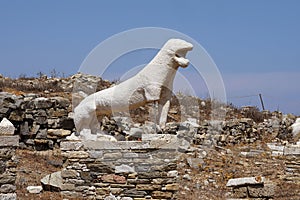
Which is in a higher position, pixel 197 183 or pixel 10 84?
pixel 10 84

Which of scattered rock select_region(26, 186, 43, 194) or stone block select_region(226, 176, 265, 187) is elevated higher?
stone block select_region(226, 176, 265, 187)

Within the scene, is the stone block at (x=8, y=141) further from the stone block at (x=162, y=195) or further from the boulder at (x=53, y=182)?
the stone block at (x=162, y=195)

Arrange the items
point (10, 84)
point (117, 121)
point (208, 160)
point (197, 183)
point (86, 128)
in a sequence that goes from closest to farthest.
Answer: point (86, 128), point (197, 183), point (208, 160), point (117, 121), point (10, 84)

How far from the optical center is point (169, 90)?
8672 millimetres

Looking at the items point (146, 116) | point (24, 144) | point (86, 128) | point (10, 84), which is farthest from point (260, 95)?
point (86, 128)

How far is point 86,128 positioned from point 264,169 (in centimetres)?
595

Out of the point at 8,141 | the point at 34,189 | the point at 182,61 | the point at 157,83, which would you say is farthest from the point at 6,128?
the point at 182,61

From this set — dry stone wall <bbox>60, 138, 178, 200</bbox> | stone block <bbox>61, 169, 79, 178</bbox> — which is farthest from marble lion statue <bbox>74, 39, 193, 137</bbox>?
stone block <bbox>61, 169, 79, 178</bbox>

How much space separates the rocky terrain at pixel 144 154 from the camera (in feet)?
28.5

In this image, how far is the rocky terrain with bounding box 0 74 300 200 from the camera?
28.5 ft

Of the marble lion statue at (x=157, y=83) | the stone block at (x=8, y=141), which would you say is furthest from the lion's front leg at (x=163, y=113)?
the stone block at (x=8, y=141)

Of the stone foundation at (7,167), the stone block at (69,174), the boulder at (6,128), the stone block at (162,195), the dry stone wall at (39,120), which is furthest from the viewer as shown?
the dry stone wall at (39,120)

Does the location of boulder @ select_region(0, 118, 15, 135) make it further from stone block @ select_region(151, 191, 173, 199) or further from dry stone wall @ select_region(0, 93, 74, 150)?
dry stone wall @ select_region(0, 93, 74, 150)

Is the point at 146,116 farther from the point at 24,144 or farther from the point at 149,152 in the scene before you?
the point at 149,152
